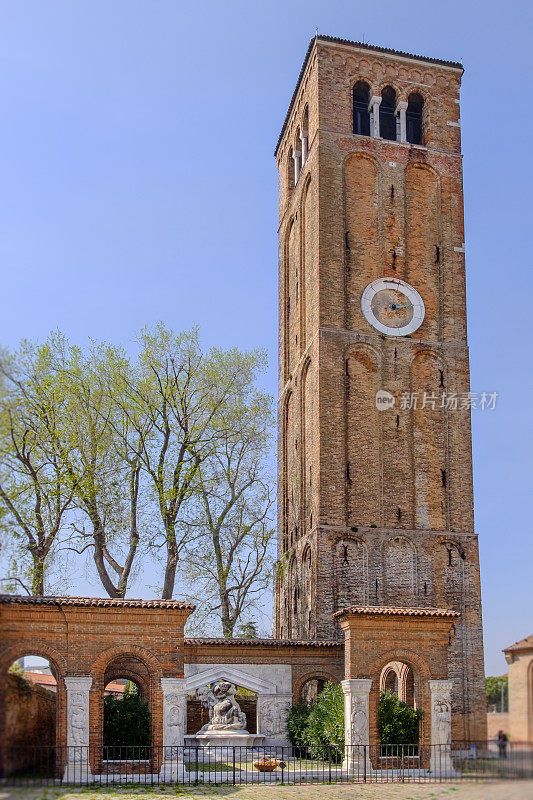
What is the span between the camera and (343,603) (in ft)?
109

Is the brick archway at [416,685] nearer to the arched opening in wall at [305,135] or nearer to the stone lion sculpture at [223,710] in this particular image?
the stone lion sculpture at [223,710]

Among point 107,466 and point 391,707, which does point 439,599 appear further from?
point 107,466

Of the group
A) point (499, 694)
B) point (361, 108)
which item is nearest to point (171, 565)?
point (361, 108)

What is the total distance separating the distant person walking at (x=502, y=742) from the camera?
3928mm

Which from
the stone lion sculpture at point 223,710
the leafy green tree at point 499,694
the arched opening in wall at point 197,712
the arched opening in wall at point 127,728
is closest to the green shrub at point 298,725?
the stone lion sculpture at point 223,710

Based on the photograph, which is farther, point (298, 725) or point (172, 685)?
point (298, 725)

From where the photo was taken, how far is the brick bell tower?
3447cm

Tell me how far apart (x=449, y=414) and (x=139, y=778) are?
2095 centimetres

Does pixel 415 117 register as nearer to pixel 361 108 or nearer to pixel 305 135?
pixel 361 108

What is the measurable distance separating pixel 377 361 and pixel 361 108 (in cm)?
1158

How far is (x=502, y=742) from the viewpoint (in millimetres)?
3938

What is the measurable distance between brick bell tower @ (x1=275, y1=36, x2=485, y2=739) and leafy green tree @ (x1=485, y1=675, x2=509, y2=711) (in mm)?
28764

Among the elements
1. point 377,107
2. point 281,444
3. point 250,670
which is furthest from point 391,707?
point 377,107

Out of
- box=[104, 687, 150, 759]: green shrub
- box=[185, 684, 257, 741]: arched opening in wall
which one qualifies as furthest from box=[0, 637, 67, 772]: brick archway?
box=[185, 684, 257, 741]: arched opening in wall
